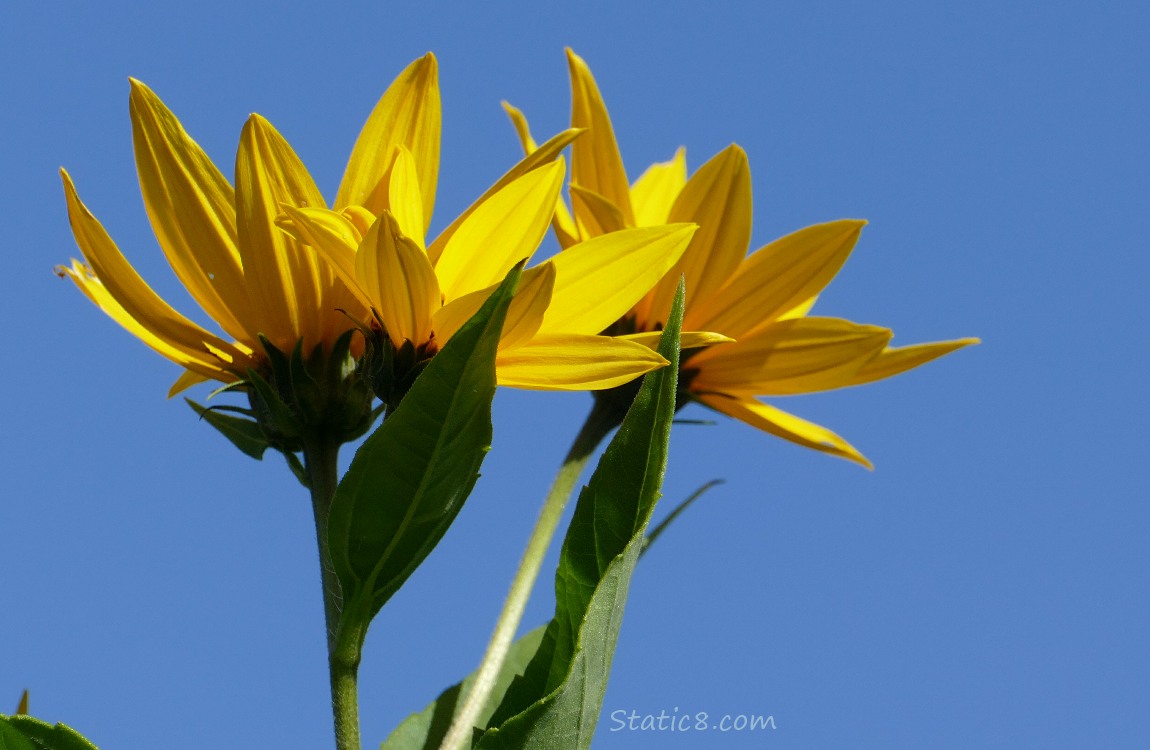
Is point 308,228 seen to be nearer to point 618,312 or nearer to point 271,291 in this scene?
point 271,291

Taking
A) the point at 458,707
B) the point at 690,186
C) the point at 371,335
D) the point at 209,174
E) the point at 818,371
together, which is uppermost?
the point at 690,186

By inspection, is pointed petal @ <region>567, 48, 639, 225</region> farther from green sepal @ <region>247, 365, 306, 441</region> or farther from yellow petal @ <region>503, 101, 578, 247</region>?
green sepal @ <region>247, 365, 306, 441</region>

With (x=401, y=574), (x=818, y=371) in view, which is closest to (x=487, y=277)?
(x=401, y=574)

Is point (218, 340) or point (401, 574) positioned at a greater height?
point (218, 340)

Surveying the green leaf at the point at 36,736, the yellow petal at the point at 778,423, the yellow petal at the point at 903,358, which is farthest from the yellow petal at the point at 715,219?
the green leaf at the point at 36,736

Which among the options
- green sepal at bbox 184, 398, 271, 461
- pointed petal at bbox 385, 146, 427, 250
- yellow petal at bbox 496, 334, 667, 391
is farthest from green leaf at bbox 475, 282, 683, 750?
green sepal at bbox 184, 398, 271, 461
